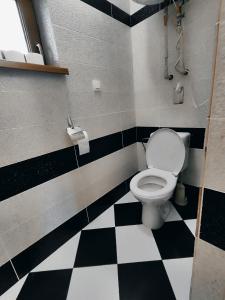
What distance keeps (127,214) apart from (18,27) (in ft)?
5.59

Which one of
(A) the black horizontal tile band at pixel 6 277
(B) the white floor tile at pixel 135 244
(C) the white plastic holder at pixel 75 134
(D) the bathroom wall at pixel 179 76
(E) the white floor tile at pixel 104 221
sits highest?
(D) the bathroom wall at pixel 179 76

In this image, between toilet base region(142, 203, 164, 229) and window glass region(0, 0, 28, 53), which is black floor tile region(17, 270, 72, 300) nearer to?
toilet base region(142, 203, 164, 229)

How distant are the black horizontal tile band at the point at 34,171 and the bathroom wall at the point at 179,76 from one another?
0.98 m

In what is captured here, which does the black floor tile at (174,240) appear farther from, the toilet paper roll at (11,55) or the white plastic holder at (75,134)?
the toilet paper roll at (11,55)

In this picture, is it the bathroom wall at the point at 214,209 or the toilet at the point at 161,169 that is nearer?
the bathroom wall at the point at 214,209

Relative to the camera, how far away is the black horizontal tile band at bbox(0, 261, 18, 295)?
0.96m

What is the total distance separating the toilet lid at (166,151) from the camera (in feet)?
4.48

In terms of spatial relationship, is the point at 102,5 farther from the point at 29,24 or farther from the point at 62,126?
the point at 62,126

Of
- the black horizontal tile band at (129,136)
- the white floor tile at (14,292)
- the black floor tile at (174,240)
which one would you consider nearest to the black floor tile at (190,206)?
the black floor tile at (174,240)

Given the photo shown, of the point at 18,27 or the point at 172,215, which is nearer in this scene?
the point at 18,27

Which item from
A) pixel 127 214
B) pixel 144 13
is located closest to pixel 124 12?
pixel 144 13

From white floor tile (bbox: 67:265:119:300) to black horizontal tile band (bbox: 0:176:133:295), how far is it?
0.27m

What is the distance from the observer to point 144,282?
951 millimetres

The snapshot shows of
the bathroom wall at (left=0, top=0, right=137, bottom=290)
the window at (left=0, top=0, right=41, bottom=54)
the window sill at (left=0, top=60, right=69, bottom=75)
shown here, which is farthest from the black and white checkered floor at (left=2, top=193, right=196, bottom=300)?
the window at (left=0, top=0, right=41, bottom=54)
